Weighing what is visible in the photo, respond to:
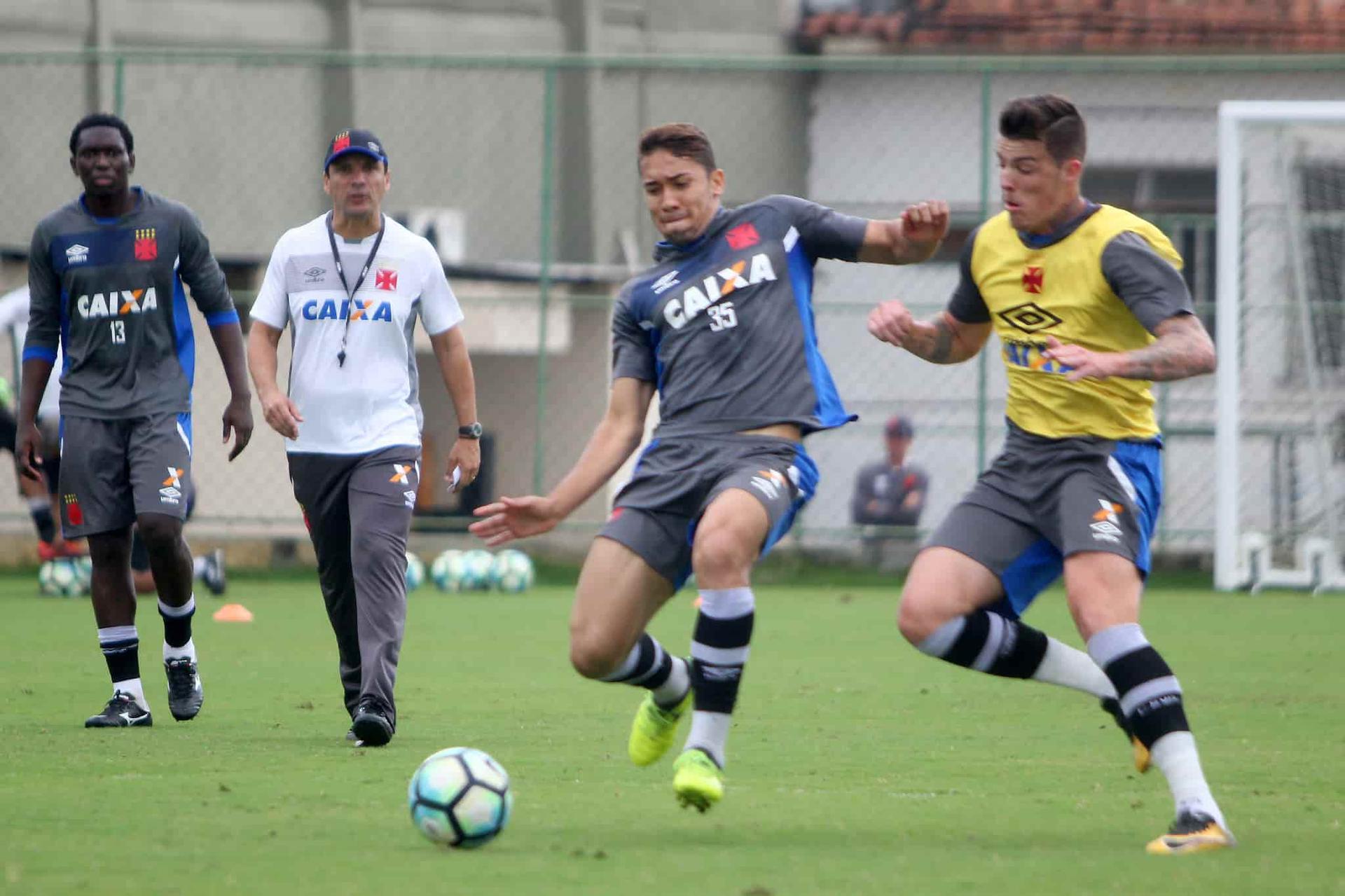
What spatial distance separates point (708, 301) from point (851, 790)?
1.53 meters

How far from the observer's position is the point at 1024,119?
5.66m

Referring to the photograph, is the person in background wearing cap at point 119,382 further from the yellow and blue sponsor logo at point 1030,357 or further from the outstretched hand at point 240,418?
the yellow and blue sponsor logo at point 1030,357

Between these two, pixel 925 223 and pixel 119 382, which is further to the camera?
pixel 119 382

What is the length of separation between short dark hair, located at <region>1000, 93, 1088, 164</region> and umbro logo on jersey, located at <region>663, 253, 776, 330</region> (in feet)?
2.89

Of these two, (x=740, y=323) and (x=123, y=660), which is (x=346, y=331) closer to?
(x=123, y=660)

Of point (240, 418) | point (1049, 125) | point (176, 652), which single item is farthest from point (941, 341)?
point (176, 652)

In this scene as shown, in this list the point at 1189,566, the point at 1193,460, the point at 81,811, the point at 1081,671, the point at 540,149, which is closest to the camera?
the point at 81,811

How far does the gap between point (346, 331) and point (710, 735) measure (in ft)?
8.03

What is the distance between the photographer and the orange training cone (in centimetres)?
1234

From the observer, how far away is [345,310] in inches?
290

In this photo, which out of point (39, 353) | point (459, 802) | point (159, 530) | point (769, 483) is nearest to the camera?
point (459, 802)

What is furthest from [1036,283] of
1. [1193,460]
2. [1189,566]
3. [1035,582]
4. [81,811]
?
[1193,460]

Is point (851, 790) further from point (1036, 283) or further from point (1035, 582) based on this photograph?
point (1036, 283)

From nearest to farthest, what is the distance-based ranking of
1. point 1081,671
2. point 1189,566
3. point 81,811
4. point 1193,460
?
point 81,811, point 1081,671, point 1189,566, point 1193,460
